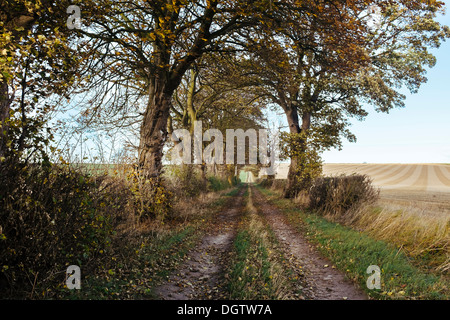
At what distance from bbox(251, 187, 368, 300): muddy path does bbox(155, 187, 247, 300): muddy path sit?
70.9 inches

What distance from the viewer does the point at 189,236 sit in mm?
9070

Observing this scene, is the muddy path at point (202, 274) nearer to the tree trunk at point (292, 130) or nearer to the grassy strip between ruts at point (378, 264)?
the grassy strip between ruts at point (378, 264)

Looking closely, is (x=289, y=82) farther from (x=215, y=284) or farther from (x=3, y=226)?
(x=3, y=226)

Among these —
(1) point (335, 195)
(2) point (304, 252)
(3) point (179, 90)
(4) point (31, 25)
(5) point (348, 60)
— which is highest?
(3) point (179, 90)

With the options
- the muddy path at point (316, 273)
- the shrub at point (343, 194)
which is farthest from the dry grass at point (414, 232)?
the muddy path at point (316, 273)

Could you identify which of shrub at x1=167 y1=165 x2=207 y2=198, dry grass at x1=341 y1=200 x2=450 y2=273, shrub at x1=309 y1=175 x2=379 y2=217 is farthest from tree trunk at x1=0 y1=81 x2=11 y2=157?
shrub at x1=309 y1=175 x2=379 y2=217

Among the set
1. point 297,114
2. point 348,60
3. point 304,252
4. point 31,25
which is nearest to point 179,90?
→ point 297,114

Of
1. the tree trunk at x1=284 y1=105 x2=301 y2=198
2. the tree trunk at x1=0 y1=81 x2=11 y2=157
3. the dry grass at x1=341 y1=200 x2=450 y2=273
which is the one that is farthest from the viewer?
the tree trunk at x1=284 y1=105 x2=301 y2=198

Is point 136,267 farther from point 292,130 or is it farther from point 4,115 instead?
point 292,130

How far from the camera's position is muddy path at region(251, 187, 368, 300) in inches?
207

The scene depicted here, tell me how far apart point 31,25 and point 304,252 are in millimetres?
9278

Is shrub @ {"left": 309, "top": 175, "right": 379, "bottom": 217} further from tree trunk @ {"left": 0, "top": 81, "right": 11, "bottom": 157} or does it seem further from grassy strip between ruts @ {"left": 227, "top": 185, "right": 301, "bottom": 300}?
tree trunk @ {"left": 0, "top": 81, "right": 11, "bottom": 157}

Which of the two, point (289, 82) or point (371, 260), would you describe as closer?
point (371, 260)

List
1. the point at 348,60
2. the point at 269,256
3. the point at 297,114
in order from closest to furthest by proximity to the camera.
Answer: the point at 269,256
the point at 348,60
the point at 297,114
